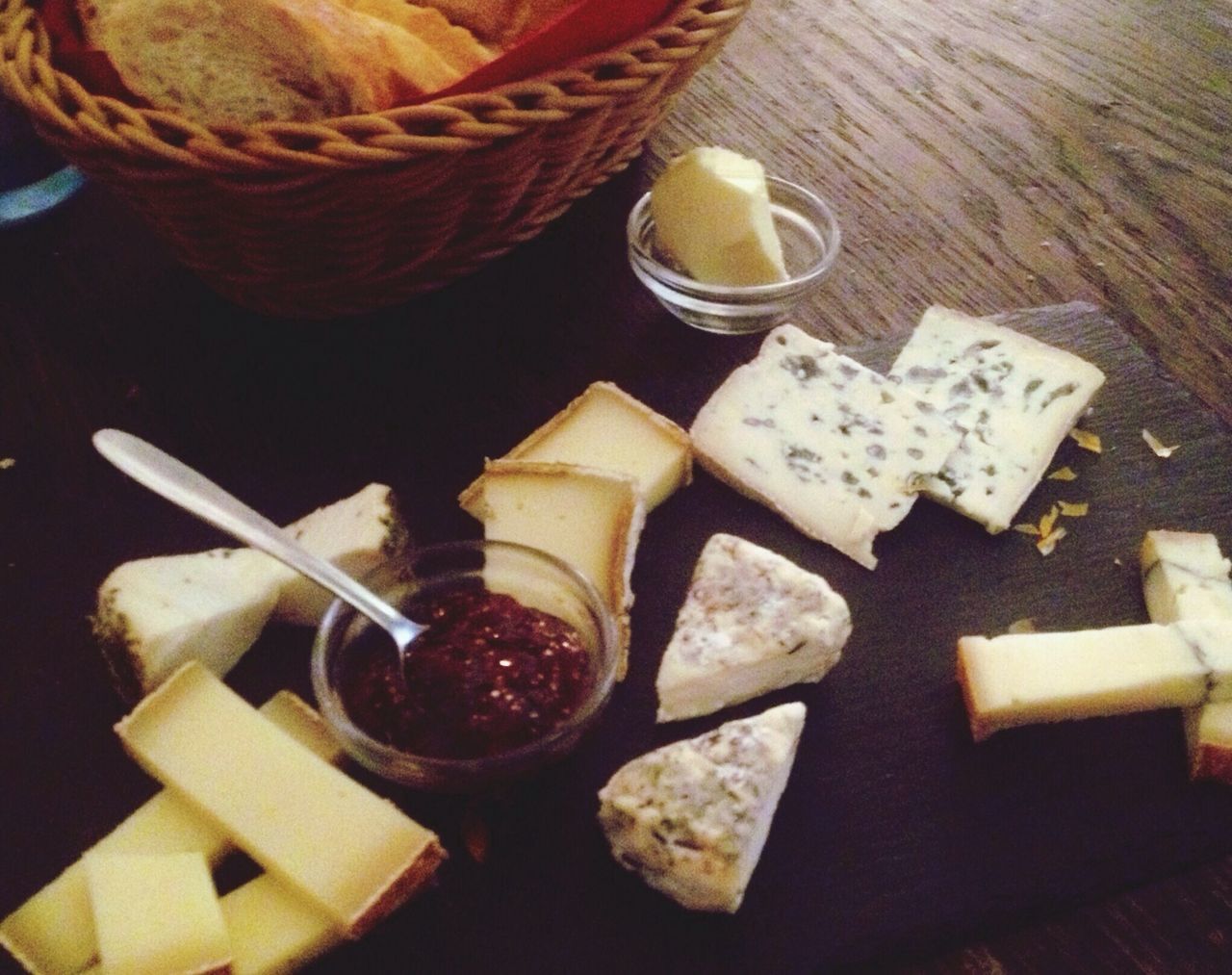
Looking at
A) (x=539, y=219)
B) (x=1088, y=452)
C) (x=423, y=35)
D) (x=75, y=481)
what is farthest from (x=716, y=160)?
(x=75, y=481)

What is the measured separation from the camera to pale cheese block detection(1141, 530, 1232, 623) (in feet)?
3.95

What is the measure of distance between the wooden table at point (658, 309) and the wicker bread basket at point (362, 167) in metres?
0.14

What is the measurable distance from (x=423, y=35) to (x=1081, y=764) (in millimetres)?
1254

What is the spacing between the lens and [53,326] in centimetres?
155

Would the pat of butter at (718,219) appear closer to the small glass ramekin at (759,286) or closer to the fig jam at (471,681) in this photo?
the small glass ramekin at (759,286)

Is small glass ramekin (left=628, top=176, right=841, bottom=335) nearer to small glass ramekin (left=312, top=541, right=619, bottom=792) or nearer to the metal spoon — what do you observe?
small glass ramekin (left=312, top=541, right=619, bottom=792)

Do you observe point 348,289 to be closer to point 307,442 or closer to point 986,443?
point 307,442

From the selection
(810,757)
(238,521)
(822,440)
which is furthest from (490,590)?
(822,440)

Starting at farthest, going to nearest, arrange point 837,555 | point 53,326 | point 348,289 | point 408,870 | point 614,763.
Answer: point 53,326 → point 348,289 → point 837,555 → point 614,763 → point 408,870

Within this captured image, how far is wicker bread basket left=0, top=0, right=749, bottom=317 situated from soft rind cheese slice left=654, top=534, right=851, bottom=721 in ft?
1.90

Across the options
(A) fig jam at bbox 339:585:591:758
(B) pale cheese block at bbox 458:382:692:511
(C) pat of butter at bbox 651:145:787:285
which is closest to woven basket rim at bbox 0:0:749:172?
(C) pat of butter at bbox 651:145:787:285

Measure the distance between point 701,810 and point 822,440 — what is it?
61 cm

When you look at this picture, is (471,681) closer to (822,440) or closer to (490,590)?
(490,590)

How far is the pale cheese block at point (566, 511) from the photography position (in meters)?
1.24
